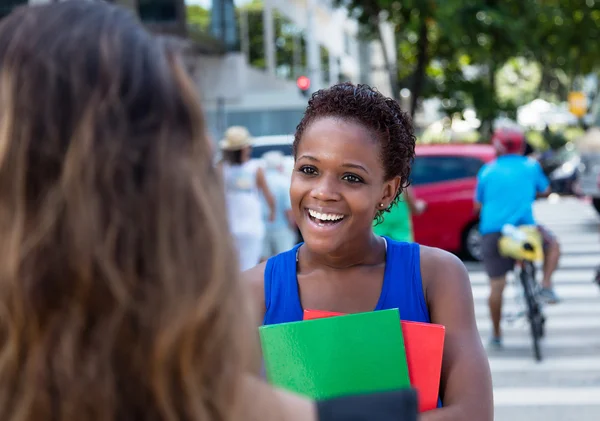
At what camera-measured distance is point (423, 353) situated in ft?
7.27

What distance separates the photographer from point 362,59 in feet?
183

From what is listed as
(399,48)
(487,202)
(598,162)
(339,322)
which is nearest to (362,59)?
(399,48)

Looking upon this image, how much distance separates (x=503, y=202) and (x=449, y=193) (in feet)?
17.1

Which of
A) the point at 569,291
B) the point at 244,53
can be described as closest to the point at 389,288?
the point at 569,291

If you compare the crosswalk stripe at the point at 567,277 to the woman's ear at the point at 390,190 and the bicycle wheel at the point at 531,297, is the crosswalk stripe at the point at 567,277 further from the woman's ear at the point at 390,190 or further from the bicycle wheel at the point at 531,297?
the woman's ear at the point at 390,190

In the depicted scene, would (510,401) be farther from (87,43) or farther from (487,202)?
(87,43)

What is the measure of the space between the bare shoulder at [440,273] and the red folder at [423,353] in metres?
0.20

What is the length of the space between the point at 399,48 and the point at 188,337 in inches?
1064

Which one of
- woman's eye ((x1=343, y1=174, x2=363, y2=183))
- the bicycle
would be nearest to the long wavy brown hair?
woman's eye ((x1=343, y1=174, x2=363, y2=183))

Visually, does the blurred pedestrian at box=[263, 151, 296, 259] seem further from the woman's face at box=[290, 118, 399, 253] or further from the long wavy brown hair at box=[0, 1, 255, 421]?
the long wavy brown hair at box=[0, 1, 255, 421]

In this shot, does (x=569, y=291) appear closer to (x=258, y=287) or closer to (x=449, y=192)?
(x=449, y=192)

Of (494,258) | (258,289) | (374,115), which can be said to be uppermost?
(374,115)

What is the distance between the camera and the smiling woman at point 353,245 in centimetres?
243

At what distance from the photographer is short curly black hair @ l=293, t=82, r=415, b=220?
2547 millimetres
